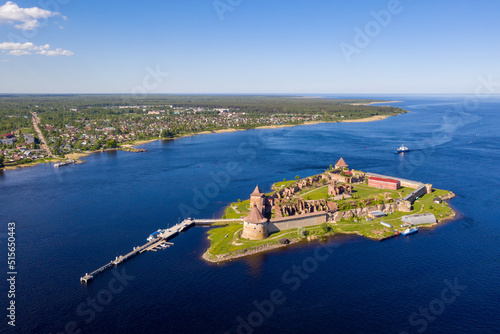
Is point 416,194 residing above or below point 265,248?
above

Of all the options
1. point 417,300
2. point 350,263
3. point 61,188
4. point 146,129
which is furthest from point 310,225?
point 146,129

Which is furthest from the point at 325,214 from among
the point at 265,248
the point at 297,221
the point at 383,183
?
the point at 383,183

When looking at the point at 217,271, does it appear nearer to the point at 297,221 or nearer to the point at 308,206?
the point at 297,221

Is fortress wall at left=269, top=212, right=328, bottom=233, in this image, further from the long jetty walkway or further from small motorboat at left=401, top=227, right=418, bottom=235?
small motorboat at left=401, top=227, right=418, bottom=235

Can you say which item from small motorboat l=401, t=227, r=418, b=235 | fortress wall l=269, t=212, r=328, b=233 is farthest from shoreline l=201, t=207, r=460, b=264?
fortress wall l=269, t=212, r=328, b=233

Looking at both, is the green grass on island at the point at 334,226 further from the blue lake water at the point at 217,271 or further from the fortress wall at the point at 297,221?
the blue lake water at the point at 217,271

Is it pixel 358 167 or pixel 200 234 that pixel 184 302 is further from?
pixel 358 167

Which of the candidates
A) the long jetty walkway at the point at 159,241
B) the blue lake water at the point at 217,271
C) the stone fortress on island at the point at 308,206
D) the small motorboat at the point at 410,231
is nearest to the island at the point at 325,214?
the stone fortress on island at the point at 308,206
